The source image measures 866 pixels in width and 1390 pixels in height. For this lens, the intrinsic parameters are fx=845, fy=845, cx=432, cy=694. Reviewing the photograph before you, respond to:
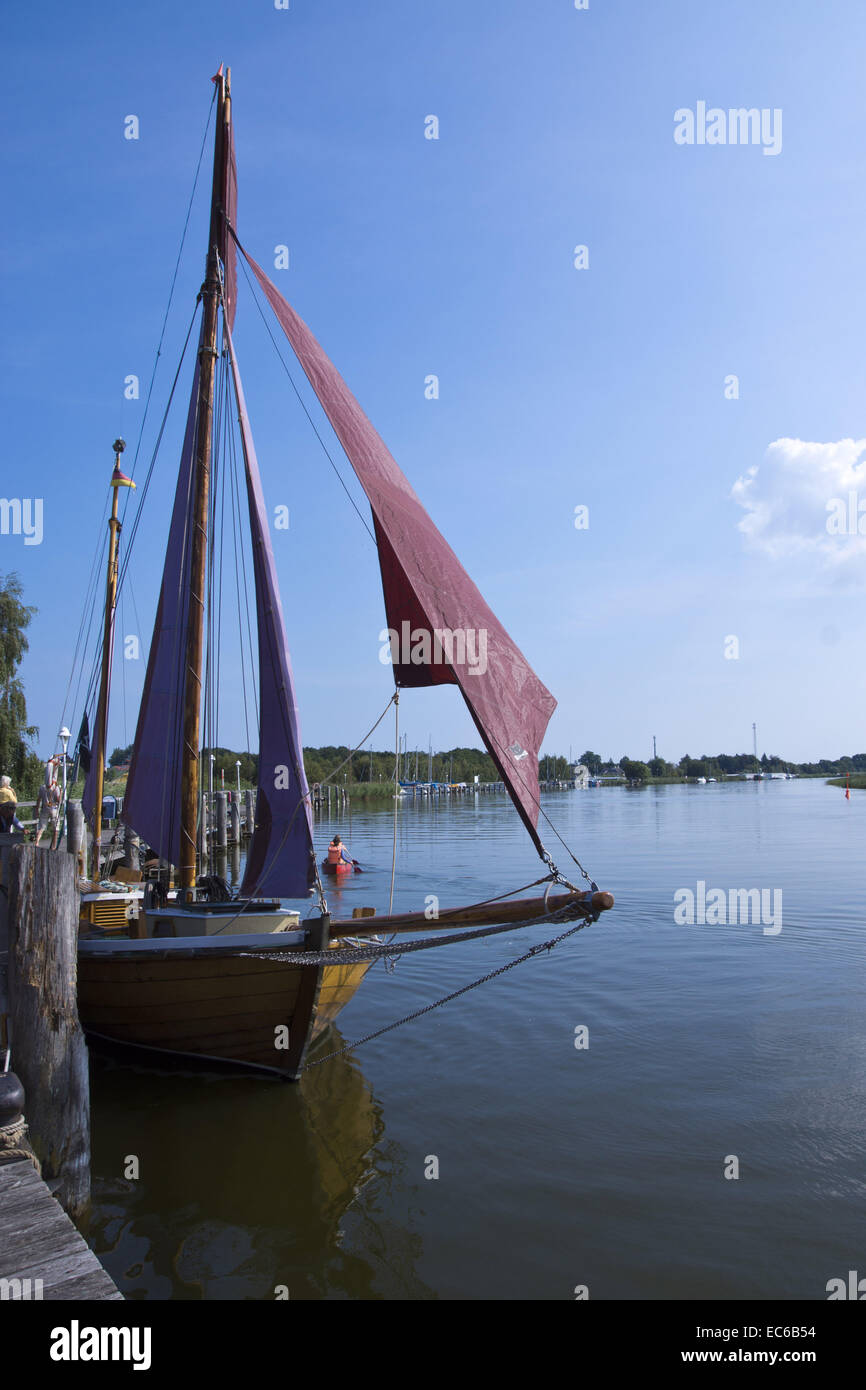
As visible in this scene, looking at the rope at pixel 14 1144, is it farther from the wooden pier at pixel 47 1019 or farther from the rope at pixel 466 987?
the rope at pixel 466 987

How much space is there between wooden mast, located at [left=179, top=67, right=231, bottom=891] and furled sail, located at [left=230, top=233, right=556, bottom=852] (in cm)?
316

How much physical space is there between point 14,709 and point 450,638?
32470 millimetres

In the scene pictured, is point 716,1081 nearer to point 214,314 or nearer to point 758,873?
point 214,314

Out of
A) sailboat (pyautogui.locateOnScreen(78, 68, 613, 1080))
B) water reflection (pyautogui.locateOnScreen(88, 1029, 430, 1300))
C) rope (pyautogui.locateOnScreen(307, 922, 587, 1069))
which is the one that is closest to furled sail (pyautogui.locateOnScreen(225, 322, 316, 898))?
sailboat (pyautogui.locateOnScreen(78, 68, 613, 1080))

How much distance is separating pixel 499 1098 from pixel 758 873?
68.3 feet

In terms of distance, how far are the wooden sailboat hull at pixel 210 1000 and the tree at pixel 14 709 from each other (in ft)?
89.1

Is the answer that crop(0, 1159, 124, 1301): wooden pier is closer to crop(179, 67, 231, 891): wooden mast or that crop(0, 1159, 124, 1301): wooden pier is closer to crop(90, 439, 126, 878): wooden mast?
crop(179, 67, 231, 891): wooden mast

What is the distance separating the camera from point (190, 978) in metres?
8.73

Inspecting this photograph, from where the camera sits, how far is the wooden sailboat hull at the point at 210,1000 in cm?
860

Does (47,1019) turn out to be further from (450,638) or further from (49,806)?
(49,806)

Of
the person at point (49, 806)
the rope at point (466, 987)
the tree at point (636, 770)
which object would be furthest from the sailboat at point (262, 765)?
the tree at point (636, 770)

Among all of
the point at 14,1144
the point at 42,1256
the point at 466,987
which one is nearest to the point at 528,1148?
the point at 466,987
